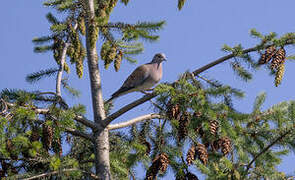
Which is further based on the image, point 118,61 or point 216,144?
point 118,61

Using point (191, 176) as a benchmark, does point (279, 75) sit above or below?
above

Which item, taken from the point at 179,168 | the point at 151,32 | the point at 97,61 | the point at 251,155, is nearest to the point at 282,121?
the point at 251,155

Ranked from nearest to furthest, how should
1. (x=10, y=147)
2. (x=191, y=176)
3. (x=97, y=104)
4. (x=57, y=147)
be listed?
(x=10, y=147)
(x=191, y=176)
(x=57, y=147)
(x=97, y=104)

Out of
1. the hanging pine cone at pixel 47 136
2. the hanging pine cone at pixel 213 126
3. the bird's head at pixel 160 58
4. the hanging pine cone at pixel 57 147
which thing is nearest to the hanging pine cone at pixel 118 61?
the hanging pine cone at pixel 57 147

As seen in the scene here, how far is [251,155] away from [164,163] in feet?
4.67

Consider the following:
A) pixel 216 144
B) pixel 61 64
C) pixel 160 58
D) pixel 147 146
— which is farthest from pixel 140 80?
pixel 216 144

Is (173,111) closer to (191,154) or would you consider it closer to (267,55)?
(191,154)

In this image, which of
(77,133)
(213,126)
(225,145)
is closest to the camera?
(213,126)

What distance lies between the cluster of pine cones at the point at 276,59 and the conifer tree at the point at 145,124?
0.01m

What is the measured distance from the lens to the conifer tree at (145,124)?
412 centimetres

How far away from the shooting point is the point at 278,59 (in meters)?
4.68

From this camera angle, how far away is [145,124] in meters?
5.63

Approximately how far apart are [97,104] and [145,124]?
26.4 inches

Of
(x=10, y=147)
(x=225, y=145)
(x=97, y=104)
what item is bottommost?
(x=225, y=145)
